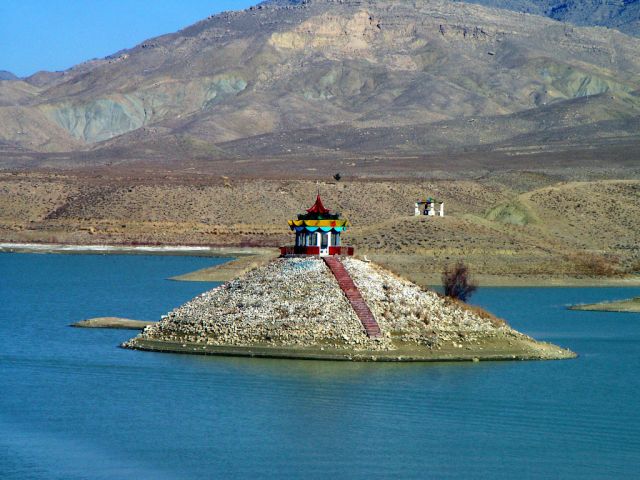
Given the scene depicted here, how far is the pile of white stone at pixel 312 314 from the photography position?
42.2 meters

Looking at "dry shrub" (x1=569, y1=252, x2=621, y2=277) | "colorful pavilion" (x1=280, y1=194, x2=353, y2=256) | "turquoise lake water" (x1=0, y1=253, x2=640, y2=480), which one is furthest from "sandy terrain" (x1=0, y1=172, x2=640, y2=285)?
"turquoise lake water" (x1=0, y1=253, x2=640, y2=480)

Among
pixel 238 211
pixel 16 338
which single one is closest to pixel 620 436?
pixel 16 338

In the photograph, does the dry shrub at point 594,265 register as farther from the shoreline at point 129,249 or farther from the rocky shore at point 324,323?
the rocky shore at point 324,323

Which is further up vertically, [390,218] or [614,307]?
[390,218]

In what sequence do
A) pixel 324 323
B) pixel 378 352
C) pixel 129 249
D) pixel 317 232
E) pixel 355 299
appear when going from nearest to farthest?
pixel 378 352 → pixel 324 323 → pixel 355 299 → pixel 317 232 → pixel 129 249

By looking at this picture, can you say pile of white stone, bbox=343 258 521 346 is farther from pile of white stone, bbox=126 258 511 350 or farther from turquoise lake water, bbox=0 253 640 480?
turquoise lake water, bbox=0 253 640 480

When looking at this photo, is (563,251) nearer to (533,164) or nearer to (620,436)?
(620,436)

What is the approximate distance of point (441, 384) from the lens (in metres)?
39.3

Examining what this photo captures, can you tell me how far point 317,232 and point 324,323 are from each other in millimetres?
4753

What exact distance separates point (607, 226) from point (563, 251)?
47.1 feet

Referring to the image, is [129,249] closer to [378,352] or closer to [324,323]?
[324,323]

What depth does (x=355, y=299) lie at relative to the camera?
42.9 meters

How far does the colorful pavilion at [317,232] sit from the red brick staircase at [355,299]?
1435 mm

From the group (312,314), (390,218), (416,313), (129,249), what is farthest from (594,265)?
(312,314)
